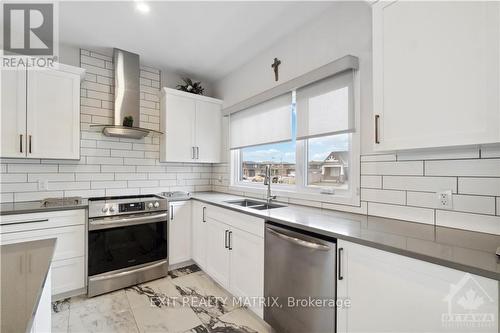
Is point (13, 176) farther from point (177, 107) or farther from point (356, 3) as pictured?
point (356, 3)

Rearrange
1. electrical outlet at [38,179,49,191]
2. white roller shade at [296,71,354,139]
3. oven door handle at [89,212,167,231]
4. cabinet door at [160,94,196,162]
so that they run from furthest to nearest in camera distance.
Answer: cabinet door at [160,94,196,162]
electrical outlet at [38,179,49,191]
oven door handle at [89,212,167,231]
white roller shade at [296,71,354,139]

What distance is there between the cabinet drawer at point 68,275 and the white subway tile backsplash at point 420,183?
283 centimetres

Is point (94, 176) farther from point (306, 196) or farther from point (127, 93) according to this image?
point (306, 196)

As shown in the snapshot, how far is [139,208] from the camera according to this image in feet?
8.13

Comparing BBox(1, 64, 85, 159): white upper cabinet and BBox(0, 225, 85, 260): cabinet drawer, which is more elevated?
BBox(1, 64, 85, 159): white upper cabinet

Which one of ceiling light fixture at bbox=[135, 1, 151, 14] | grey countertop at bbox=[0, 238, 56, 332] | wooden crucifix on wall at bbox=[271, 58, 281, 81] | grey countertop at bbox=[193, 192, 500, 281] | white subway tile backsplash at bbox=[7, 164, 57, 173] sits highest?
ceiling light fixture at bbox=[135, 1, 151, 14]

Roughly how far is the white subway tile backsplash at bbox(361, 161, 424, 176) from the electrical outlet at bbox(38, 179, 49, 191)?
3172 millimetres

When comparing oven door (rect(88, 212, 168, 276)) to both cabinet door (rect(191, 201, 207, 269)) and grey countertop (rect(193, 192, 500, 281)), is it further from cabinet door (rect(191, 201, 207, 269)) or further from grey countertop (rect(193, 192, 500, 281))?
grey countertop (rect(193, 192, 500, 281))

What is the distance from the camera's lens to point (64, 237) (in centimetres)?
218

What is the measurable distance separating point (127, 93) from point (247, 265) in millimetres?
2469

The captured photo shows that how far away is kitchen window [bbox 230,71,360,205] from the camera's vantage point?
6.30 feet

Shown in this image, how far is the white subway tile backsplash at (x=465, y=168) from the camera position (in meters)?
1.25

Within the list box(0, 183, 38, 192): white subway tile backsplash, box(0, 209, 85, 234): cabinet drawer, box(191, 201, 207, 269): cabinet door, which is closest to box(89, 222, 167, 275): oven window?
box(0, 209, 85, 234): cabinet drawer

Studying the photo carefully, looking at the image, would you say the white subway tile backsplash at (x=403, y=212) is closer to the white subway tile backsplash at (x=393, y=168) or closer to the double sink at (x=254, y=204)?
the white subway tile backsplash at (x=393, y=168)
